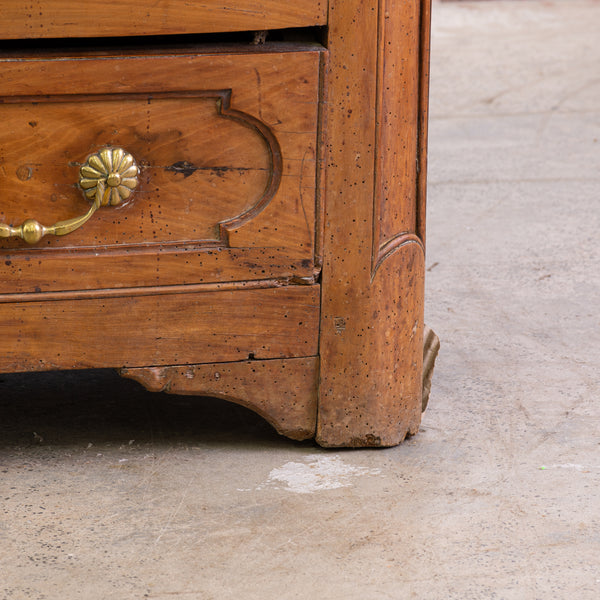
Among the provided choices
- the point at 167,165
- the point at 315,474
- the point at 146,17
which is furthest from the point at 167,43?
the point at 315,474

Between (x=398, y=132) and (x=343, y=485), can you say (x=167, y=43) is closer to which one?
(x=398, y=132)

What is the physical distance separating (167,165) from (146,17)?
0.22m

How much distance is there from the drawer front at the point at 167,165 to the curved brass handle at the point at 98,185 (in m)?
0.02

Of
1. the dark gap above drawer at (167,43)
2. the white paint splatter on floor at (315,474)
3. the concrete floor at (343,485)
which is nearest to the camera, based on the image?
the concrete floor at (343,485)

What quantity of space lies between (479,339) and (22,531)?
3.81ft

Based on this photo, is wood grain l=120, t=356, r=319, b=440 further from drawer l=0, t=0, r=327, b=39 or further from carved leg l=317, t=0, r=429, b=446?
drawer l=0, t=0, r=327, b=39

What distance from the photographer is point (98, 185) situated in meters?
1.53

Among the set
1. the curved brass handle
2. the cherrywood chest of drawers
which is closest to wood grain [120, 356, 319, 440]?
the cherrywood chest of drawers

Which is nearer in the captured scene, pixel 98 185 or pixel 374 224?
pixel 98 185

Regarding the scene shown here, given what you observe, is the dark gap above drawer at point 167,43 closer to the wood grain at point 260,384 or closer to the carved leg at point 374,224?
the carved leg at point 374,224

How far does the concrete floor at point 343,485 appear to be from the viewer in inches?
55.1

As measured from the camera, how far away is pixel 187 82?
5.02ft

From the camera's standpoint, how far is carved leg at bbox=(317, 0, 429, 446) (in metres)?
1.59

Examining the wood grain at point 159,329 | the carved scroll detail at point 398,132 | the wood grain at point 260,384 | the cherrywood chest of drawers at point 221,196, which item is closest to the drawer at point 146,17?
the cherrywood chest of drawers at point 221,196
